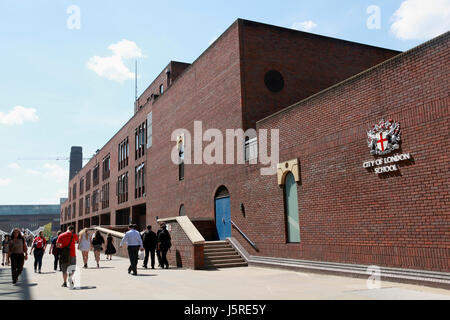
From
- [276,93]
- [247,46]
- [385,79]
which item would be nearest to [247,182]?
[276,93]

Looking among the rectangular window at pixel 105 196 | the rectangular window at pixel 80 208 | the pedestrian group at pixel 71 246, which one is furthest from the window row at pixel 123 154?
the rectangular window at pixel 80 208

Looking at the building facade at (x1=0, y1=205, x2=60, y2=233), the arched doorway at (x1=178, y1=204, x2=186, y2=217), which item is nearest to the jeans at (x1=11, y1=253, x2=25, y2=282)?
the arched doorway at (x1=178, y1=204, x2=186, y2=217)

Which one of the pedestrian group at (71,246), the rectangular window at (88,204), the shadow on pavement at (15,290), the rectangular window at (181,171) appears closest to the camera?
the shadow on pavement at (15,290)

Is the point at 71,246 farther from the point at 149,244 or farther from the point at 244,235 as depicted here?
the point at 244,235

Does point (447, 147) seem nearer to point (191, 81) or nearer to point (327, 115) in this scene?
point (327, 115)

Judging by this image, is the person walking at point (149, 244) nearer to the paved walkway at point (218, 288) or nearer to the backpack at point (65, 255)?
the paved walkway at point (218, 288)

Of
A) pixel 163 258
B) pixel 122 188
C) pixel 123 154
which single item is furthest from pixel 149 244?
pixel 123 154

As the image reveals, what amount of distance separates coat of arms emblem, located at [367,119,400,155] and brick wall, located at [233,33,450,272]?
194 mm

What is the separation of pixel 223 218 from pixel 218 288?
9.20 metres

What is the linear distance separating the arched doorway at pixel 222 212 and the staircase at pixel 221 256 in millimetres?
1182

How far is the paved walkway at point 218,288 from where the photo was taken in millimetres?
8320

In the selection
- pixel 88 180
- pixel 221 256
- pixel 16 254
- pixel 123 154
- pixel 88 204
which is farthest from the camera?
pixel 88 180

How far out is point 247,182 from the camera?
1681cm

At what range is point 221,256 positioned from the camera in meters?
16.2
